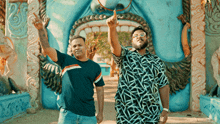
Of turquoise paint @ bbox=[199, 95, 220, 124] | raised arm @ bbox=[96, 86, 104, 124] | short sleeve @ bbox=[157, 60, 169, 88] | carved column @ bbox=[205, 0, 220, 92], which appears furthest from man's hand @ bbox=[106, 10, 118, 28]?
carved column @ bbox=[205, 0, 220, 92]

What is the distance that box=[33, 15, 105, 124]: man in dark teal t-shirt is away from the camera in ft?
5.62

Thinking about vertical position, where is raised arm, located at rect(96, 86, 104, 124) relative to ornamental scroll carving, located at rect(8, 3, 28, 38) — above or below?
below

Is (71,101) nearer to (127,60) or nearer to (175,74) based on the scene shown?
(127,60)

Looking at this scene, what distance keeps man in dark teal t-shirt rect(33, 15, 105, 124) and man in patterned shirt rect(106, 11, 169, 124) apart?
1.04 feet

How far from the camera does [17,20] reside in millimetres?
4863

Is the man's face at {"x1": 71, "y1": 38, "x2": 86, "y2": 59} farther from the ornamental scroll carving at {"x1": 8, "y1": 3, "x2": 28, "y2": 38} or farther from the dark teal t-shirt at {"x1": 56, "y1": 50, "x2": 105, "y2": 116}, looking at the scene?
the ornamental scroll carving at {"x1": 8, "y1": 3, "x2": 28, "y2": 38}

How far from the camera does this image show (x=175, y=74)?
4.39 metres

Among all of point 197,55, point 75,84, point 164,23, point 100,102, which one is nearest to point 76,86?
point 75,84

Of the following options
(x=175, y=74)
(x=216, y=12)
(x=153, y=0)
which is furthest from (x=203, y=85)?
(x=153, y=0)

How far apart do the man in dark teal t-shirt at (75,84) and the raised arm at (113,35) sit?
40 cm

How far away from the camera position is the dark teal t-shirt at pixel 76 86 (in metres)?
1.73

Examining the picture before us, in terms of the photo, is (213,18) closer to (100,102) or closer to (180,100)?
(180,100)

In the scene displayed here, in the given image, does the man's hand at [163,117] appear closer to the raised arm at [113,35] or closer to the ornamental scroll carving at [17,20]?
the raised arm at [113,35]

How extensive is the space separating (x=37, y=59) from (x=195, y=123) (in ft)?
13.3
